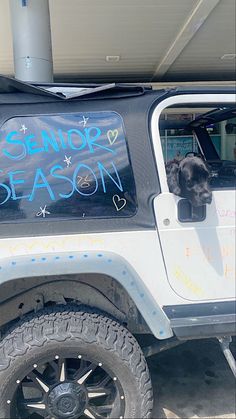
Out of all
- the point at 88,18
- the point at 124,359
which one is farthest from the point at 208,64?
the point at 124,359

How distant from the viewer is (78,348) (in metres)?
2.20

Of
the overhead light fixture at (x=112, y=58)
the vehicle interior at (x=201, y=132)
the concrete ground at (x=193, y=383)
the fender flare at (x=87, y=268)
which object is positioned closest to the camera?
the fender flare at (x=87, y=268)


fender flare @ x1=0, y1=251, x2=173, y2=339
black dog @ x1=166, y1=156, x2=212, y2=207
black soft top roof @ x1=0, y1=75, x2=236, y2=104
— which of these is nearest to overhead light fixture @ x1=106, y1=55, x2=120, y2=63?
black soft top roof @ x1=0, y1=75, x2=236, y2=104

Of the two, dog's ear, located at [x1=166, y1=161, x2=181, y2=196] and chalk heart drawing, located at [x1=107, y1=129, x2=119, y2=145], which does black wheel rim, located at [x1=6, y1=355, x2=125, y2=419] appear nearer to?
dog's ear, located at [x1=166, y1=161, x2=181, y2=196]

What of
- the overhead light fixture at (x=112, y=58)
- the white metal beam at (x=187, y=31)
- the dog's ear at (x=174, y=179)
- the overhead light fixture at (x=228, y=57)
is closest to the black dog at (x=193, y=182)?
the dog's ear at (x=174, y=179)

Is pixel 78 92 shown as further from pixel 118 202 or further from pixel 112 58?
pixel 112 58

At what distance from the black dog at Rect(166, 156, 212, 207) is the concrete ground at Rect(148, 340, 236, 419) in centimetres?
151

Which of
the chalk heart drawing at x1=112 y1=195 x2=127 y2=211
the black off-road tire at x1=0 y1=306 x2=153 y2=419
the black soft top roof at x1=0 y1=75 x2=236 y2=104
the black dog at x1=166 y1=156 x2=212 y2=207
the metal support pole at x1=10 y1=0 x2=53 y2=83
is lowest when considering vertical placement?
the black off-road tire at x1=0 y1=306 x2=153 y2=419

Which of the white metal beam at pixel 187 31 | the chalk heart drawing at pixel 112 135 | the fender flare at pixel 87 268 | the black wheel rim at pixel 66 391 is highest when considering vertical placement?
the white metal beam at pixel 187 31

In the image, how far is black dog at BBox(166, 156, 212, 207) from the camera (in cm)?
219

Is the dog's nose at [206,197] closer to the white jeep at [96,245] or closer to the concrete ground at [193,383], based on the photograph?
the white jeep at [96,245]

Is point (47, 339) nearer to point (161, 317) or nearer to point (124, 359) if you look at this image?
point (124, 359)

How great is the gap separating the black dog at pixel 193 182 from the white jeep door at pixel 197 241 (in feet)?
0.24

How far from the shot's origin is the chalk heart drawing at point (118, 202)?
2285 mm
